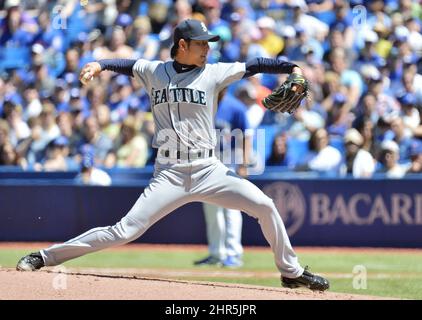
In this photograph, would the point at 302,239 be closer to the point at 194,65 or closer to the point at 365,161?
the point at 365,161

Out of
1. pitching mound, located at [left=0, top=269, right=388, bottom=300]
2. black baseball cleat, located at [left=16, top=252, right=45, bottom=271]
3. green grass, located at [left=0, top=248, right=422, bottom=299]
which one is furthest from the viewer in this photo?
green grass, located at [left=0, top=248, right=422, bottom=299]

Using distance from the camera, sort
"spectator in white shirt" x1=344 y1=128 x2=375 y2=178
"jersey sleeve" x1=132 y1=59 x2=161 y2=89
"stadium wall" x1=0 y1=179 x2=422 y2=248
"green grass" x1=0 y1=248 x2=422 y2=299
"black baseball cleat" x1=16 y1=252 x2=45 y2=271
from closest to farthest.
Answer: "jersey sleeve" x1=132 y1=59 x2=161 y2=89 → "black baseball cleat" x1=16 y1=252 x2=45 y2=271 → "green grass" x1=0 y1=248 x2=422 y2=299 → "stadium wall" x1=0 y1=179 x2=422 y2=248 → "spectator in white shirt" x1=344 y1=128 x2=375 y2=178

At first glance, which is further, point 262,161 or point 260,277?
point 262,161

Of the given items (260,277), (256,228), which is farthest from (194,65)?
(256,228)

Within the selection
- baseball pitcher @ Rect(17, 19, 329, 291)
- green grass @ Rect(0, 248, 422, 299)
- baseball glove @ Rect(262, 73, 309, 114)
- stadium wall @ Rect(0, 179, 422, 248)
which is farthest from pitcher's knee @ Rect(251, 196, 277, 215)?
stadium wall @ Rect(0, 179, 422, 248)

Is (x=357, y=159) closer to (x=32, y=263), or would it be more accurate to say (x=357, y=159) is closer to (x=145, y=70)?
(x=145, y=70)

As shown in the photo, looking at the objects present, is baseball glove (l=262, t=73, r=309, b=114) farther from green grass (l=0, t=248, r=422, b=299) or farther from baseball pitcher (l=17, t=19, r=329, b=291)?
green grass (l=0, t=248, r=422, b=299)

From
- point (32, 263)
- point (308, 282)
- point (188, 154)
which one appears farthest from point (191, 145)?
point (32, 263)
